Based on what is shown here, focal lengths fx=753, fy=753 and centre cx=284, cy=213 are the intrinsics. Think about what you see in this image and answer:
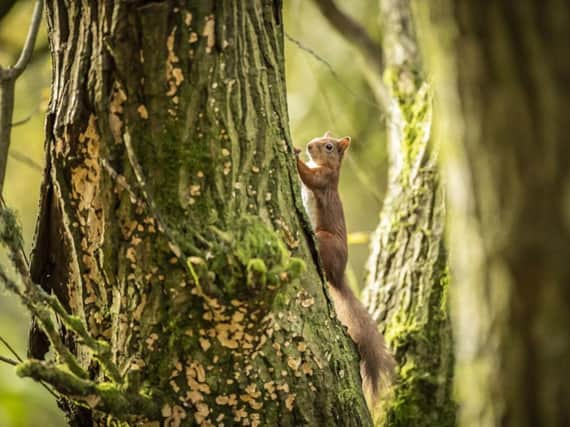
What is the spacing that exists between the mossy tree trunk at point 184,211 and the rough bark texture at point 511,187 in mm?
736

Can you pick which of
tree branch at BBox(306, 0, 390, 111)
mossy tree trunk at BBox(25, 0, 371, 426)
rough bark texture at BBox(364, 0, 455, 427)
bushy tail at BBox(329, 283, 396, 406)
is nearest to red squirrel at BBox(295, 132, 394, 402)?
bushy tail at BBox(329, 283, 396, 406)

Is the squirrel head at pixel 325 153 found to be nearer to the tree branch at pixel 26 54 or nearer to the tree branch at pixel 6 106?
the tree branch at pixel 26 54

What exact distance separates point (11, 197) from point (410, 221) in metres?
4.43

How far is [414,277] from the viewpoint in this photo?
304 centimetres

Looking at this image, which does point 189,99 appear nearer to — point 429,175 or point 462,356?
point 462,356

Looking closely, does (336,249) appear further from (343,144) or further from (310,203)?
(343,144)

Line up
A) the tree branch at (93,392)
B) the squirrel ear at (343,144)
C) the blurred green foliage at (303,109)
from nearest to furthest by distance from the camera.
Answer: the tree branch at (93,392) < the squirrel ear at (343,144) < the blurred green foliage at (303,109)

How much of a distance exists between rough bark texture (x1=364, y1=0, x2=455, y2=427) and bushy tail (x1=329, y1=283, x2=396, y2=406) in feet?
0.22

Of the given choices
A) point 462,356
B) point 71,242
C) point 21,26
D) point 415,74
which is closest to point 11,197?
point 21,26

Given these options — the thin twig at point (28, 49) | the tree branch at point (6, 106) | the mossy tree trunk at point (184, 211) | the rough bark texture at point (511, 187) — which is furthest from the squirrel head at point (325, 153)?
the rough bark texture at point (511, 187)

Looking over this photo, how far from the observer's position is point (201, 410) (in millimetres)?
2037

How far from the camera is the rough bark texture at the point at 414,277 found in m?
2.87

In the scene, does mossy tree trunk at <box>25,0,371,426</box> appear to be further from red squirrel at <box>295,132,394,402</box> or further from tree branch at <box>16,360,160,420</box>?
red squirrel at <box>295,132,394,402</box>

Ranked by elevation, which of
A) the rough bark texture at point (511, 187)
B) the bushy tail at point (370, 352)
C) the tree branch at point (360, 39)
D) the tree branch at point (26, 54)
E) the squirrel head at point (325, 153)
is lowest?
the bushy tail at point (370, 352)
